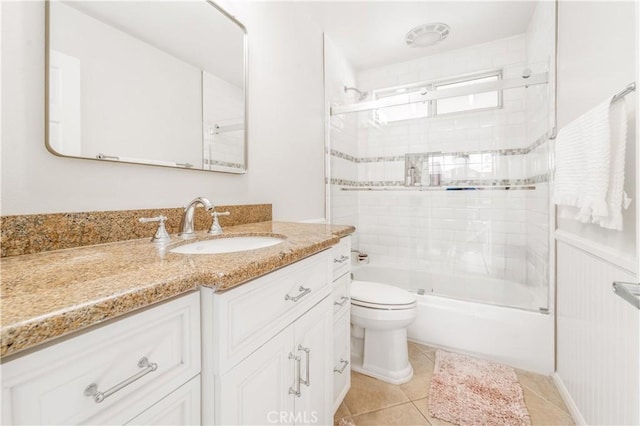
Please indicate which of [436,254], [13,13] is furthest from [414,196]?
[13,13]

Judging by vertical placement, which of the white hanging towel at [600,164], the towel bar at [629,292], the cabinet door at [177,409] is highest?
the white hanging towel at [600,164]

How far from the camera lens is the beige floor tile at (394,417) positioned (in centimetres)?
137

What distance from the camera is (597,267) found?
115 cm

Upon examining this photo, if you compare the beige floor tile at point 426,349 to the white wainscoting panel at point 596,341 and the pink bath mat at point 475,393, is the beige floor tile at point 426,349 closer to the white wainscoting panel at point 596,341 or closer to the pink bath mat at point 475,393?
the pink bath mat at point 475,393

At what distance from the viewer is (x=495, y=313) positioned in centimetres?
185

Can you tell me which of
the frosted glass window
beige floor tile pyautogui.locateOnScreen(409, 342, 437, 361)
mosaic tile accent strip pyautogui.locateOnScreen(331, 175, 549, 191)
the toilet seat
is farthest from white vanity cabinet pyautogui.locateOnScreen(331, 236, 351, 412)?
the frosted glass window

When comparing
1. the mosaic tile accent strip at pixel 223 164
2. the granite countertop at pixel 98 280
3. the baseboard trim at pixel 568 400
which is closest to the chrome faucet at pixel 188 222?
the granite countertop at pixel 98 280

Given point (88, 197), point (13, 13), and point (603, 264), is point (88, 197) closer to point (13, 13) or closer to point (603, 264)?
point (13, 13)

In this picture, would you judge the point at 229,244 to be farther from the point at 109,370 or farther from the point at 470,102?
the point at 470,102

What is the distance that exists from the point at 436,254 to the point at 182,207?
227 centimetres

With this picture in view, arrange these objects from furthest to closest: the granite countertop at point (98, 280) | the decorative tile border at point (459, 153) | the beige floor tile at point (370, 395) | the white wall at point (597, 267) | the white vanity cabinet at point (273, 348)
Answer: the decorative tile border at point (459, 153), the beige floor tile at point (370, 395), the white wall at point (597, 267), the white vanity cabinet at point (273, 348), the granite countertop at point (98, 280)

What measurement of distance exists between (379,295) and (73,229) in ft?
4.89

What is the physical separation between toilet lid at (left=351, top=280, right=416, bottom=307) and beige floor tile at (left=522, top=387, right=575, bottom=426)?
737 mm

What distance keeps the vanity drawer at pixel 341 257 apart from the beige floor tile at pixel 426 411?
0.80 metres
